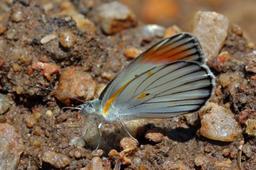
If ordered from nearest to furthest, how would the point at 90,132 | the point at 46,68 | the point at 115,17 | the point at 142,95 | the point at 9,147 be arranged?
the point at 9,147
the point at 142,95
the point at 90,132
the point at 46,68
the point at 115,17

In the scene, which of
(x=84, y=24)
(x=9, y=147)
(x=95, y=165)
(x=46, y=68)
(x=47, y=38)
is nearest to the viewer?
(x=95, y=165)

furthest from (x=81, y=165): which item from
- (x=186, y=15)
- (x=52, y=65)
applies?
(x=186, y=15)

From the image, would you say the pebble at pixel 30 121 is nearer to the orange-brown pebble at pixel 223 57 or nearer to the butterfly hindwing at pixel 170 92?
the butterfly hindwing at pixel 170 92

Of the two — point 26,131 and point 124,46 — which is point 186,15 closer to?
point 124,46

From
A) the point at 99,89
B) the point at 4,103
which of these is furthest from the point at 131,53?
the point at 4,103

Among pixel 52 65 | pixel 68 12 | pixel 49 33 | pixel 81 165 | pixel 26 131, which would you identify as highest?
pixel 68 12

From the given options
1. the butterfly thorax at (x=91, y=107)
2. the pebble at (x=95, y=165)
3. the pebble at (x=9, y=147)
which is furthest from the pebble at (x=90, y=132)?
the pebble at (x=9, y=147)

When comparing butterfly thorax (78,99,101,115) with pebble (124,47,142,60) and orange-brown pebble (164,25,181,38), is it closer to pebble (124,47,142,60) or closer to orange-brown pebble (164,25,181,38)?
pebble (124,47,142,60)

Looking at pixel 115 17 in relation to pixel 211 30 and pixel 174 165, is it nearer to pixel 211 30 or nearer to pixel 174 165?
pixel 211 30
